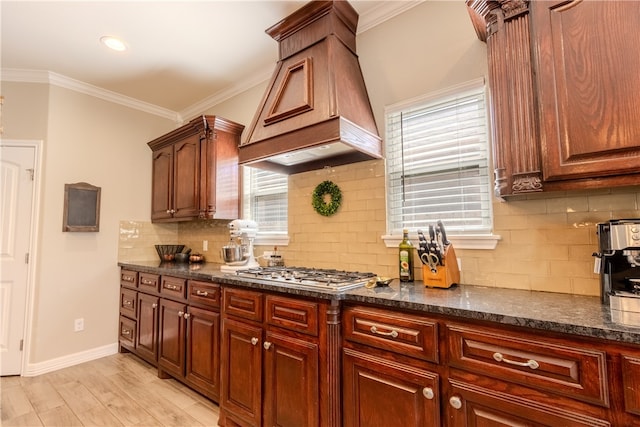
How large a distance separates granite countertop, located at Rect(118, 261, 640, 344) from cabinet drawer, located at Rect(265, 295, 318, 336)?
6 cm

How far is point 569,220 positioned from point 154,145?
4086 mm

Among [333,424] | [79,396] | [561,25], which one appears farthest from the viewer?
[79,396]

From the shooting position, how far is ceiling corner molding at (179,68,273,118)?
127 inches

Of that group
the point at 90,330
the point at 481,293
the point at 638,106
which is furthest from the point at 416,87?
the point at 90,330

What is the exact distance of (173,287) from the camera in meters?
2.73

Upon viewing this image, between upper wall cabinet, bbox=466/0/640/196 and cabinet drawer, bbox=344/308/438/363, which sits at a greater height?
upper wall cabinet, bbox=466/0/640/196

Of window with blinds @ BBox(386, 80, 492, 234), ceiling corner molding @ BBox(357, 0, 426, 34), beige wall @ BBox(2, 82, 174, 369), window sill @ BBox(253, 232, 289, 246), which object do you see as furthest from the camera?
beige wall @ BBox(2, 82, 174, 369)

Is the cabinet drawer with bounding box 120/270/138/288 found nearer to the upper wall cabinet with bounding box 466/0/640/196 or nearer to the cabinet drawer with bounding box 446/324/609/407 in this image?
the cabinet drawer with bounding box 446/324/609/407

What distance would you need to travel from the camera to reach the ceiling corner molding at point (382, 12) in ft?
7.23

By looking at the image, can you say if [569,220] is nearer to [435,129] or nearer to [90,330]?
[435,129]

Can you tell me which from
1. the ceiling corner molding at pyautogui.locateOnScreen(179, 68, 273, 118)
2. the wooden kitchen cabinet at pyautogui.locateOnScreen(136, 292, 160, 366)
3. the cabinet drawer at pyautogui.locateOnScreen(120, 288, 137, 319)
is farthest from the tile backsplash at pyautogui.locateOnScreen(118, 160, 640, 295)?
the cabinet drawer at pyautogui.locateOnScreen(120, 288, 137, 319)

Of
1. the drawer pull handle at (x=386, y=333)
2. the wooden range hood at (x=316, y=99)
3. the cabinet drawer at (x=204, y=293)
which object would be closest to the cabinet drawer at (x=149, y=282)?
the cabinet drawer at (x=204, y=293)

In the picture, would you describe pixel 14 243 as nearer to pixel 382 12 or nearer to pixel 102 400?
pixel 102 400

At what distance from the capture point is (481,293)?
160 centimetres
